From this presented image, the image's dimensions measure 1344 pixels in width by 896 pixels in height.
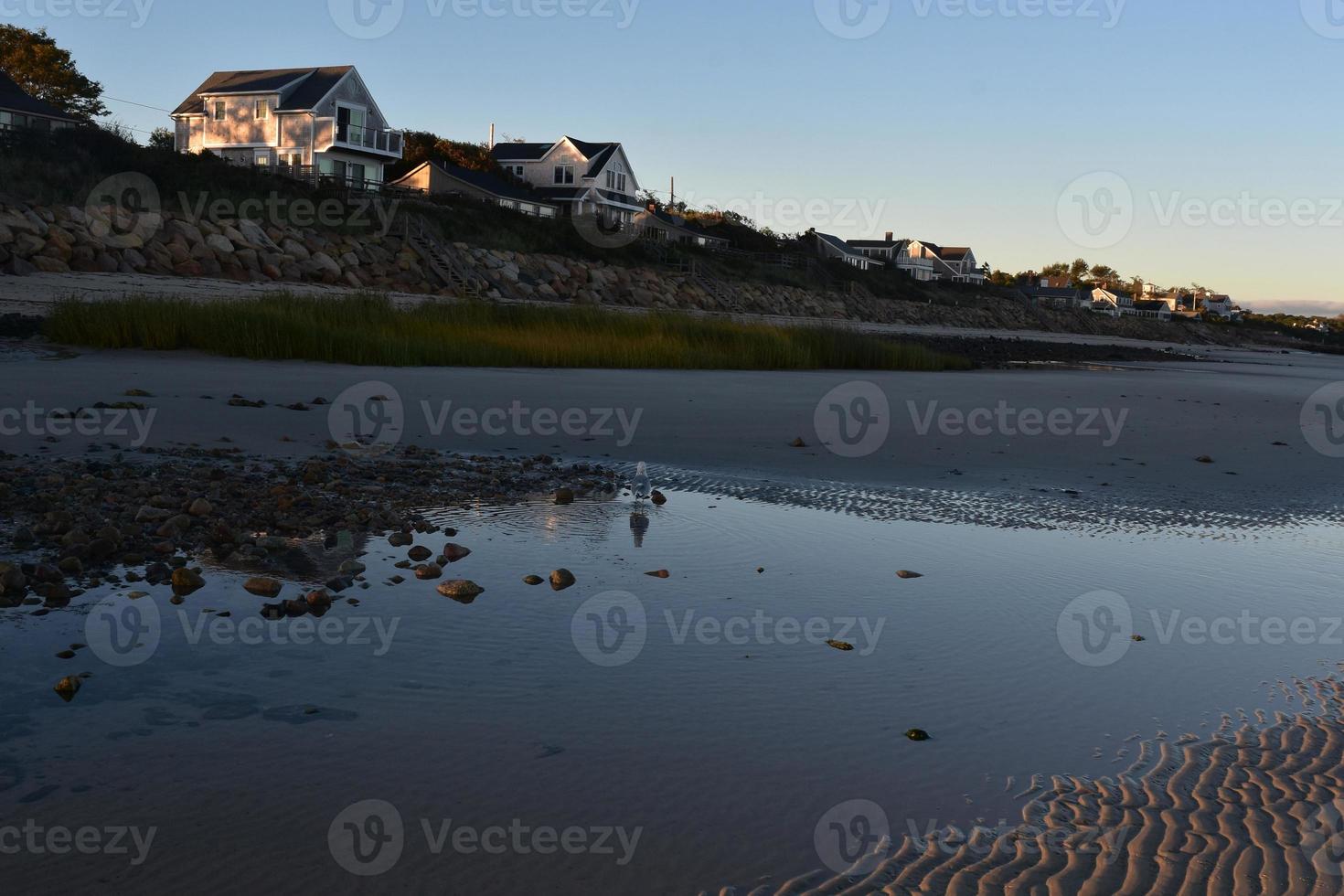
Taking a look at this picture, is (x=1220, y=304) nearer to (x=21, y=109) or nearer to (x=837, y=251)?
(x=837, y=251)

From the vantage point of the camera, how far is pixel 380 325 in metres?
16.8

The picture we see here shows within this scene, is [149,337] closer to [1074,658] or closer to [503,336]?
[503,336]

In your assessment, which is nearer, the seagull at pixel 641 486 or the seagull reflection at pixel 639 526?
the seagull reflection at pixel 639 526

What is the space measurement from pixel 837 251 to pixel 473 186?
3873 centimetres

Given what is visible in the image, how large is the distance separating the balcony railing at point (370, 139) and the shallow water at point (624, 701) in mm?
54214

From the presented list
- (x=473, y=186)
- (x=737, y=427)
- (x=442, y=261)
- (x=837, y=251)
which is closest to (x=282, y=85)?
(x=473, y=186)

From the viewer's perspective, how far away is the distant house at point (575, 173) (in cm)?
6875

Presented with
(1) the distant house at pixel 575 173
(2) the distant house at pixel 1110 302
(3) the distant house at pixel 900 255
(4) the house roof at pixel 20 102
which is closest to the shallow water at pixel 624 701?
(4) the house roof at pixel 20 102

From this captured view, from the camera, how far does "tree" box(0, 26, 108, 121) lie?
5531 cm

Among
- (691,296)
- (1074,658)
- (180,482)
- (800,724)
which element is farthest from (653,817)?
(691,296)

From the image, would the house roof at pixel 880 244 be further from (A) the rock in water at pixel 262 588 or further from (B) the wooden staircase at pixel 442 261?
(A) the rock in water at pixel 262 588

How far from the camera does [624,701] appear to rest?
356 centimetres

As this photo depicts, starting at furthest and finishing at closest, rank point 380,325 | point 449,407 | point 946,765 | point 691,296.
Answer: point 691,296
point 380,325
point 449,407
point 946,765

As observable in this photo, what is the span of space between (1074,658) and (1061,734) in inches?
33.2
